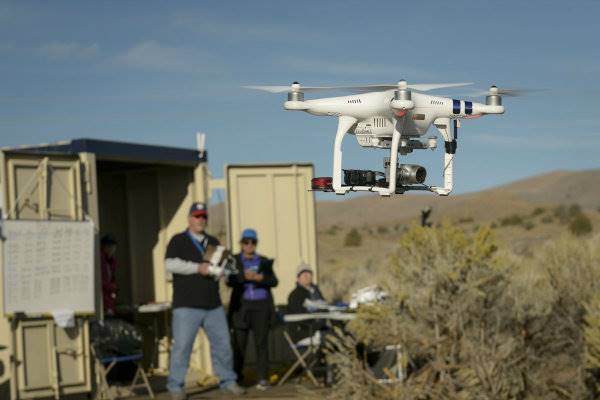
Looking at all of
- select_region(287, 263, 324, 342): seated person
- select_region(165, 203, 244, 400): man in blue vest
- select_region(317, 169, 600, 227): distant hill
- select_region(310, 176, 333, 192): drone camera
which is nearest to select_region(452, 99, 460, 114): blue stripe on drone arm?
select_region(310, 176, 333, 192): drone camera

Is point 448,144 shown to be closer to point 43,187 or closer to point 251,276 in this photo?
point 251,276

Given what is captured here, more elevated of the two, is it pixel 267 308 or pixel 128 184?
pixel 128 184

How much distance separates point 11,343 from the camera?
968cm

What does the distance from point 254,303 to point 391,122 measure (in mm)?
8993

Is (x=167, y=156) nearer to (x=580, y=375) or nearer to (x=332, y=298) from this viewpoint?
(x=580, y=375)

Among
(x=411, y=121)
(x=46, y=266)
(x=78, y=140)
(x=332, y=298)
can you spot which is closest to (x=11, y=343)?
(x=46, y=266)

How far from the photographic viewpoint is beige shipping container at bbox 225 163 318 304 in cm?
1232

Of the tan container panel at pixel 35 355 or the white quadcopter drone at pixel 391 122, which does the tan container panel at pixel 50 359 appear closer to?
the tan container panel at pixel 35 355

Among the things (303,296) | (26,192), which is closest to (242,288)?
(303,296)

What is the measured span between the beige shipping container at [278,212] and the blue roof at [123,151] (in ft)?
1.69

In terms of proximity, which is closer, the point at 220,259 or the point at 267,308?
the point at 220,259

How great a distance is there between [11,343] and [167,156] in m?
3.05

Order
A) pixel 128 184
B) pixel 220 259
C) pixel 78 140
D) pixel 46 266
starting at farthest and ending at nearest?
pixel 128 184, pixel 78 140, pixel 46 266, pixel 220 259

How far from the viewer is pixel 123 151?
440 inches
